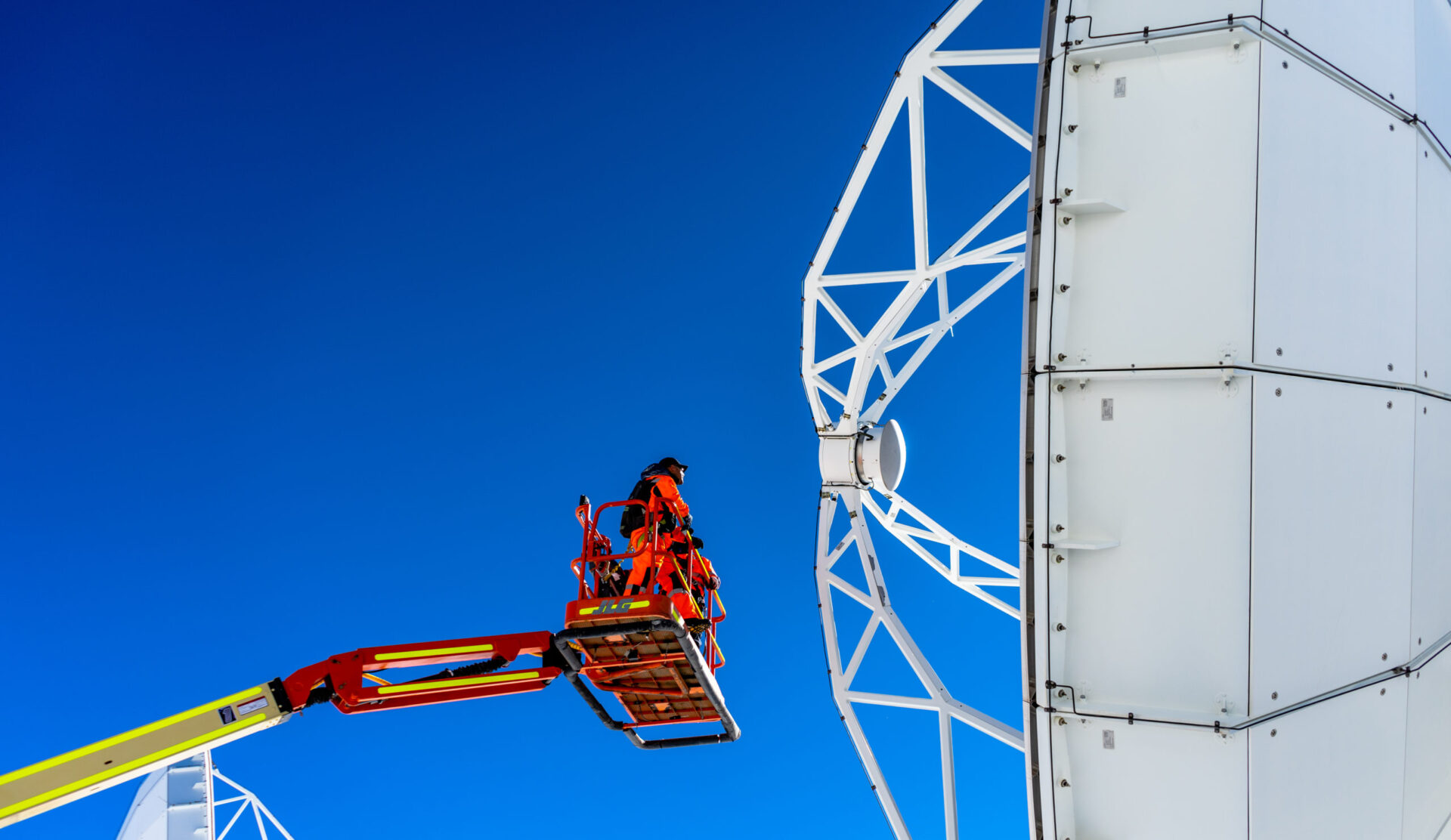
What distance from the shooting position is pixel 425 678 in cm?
1276

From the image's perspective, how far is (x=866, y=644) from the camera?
52.3ft

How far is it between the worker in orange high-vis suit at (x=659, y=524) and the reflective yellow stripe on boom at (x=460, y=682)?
1749 mm

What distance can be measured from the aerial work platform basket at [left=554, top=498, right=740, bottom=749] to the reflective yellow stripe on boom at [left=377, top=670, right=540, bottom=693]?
0.59m

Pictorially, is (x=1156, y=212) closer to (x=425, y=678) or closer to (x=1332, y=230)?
(x=1332, y=230)

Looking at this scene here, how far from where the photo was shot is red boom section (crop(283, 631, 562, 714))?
1205 cm

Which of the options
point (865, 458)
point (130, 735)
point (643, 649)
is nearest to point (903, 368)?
point (865, 458)

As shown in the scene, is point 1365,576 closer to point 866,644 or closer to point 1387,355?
point 1387,355

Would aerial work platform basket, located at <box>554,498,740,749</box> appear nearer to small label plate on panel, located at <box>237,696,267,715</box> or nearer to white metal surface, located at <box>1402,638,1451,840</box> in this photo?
small label plate on panel, located at <box>237,696,267,715</box>

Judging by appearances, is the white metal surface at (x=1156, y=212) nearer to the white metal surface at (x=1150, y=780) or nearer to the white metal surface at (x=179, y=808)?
the white metal surface at (x=1150, y=780)

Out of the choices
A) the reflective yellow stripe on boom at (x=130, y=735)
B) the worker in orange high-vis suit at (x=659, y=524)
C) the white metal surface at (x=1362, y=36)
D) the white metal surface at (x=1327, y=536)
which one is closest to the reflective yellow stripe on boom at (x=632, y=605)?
the worker in orange high-vis suit at (x=659, y=524)

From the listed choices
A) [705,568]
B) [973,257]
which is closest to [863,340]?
[973,257]

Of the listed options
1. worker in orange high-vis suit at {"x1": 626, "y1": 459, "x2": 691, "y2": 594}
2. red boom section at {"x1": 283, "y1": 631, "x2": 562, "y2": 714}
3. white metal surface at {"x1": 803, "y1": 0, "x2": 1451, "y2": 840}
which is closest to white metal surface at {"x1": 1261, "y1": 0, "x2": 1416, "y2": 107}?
white metal surface at {"x1": 803, "y1": 0, "x2": 1451, "y2": 840}

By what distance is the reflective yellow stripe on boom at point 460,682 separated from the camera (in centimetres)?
1251

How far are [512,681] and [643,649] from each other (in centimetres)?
171
